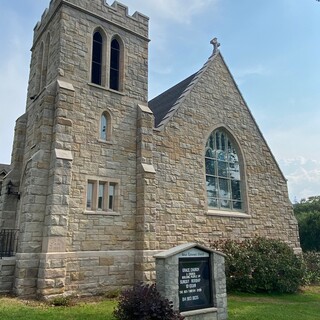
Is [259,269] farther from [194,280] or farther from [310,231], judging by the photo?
[310,231]

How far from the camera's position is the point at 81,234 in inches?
404

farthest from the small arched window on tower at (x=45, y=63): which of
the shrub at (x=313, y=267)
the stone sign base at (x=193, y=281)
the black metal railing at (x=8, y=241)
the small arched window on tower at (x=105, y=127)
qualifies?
the shrub at (x=313, y=267)

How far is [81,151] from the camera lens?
431 inches

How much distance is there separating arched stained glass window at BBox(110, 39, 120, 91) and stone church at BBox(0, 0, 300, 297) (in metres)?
0.04

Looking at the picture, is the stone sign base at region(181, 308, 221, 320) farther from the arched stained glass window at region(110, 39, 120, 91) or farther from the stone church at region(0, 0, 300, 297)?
the arched stained glass window at region(110, 39, 120, 91)

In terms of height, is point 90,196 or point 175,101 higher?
point 175,101

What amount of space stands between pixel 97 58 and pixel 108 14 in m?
1.89

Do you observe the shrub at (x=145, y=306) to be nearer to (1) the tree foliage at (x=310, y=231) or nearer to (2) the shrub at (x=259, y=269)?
(2) the shrub at (x=259, y=269)

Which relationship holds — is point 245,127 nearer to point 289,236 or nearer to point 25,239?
point 289,236

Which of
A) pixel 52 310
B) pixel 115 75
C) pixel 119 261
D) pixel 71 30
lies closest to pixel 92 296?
pixel 119 261

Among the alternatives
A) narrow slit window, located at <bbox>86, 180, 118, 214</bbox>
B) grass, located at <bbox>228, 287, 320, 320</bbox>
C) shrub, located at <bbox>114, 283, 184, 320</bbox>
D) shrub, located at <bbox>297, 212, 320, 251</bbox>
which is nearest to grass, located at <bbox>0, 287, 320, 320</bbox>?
grass, located at <bbox>228, 287, 320, 320</bbox>

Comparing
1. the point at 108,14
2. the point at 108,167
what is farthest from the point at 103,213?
the point at 108,14

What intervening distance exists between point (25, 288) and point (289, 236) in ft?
43.3

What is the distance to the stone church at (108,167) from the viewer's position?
32.3 feet
